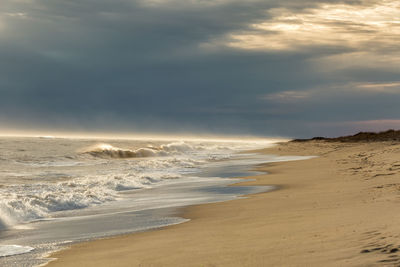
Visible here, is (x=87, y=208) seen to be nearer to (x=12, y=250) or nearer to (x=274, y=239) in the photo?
(x=12, y=250)

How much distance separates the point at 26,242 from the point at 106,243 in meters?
1.64

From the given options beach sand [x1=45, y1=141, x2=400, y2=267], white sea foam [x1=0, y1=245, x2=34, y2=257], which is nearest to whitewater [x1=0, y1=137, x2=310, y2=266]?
white sea foam [x1=0, y1=245, x2=34, y2=257]

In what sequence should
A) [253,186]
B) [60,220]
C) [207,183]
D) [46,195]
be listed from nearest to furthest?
[60,220]
[46,195]
[253,186]
[207,183]

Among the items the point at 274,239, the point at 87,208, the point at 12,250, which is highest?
the point at 274,239

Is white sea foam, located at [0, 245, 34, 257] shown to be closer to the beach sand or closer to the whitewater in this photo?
the whitewater

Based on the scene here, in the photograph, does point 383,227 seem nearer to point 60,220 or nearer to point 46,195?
point 60,220

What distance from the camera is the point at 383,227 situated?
5.45 metres

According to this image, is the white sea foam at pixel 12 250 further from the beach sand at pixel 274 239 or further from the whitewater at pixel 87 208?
the beach sand at pixel 274 239

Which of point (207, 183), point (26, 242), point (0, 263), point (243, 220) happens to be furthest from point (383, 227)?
point (207, 183)

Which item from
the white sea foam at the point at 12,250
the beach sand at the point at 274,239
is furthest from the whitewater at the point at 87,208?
the beach sand at the point at 274,239

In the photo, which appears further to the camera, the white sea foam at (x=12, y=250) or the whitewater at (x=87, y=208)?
the whitewater at (x=87, y=208)

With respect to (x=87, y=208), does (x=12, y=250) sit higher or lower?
higher

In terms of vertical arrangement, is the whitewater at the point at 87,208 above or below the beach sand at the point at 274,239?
below

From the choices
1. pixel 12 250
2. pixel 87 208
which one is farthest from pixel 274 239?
pixel 87 208
